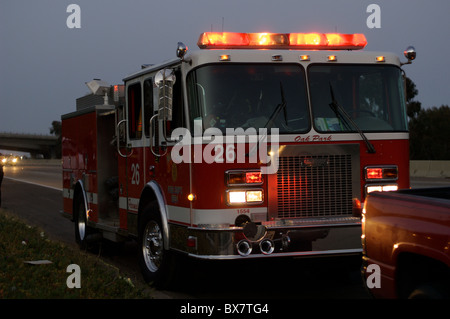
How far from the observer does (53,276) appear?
24.6ft

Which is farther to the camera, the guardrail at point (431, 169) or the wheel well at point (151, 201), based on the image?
the guardrail at point (431, 169)

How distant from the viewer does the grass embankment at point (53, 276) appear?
6699mm

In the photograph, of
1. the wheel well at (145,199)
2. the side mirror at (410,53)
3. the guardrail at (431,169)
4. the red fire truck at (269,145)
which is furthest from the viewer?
the guardrail at (431,169)

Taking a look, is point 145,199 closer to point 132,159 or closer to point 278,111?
point 132,159

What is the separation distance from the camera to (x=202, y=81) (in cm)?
786

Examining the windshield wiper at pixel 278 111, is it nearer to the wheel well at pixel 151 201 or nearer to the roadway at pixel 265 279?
the roadway at pixel 265 279

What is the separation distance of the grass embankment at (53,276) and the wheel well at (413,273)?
2.79 metres

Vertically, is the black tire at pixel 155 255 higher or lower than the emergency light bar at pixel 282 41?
lower

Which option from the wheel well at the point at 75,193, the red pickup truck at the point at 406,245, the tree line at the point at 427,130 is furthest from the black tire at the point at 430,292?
the tree line at the point at 427,130

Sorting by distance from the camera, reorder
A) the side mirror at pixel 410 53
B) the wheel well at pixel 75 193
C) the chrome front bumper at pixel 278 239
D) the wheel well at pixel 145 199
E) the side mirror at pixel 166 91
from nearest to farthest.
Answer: the chrome front bumper at pixel 278 239
the side mirror at pixel 166 91
the side mirror at pixel 410 53
the wheel well at pixel 145 199
the wheel well at pixel 75 193

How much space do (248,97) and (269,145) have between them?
61 centimetres
